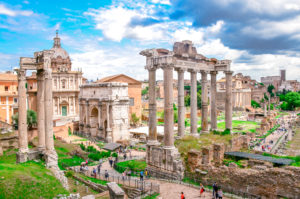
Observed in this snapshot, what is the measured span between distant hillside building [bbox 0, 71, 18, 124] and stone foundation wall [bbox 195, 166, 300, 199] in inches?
1270

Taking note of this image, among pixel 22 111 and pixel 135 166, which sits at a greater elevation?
pixel 22 111

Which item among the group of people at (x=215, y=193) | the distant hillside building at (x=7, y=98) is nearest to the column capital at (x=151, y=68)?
the group of people at (x=215, y=193)

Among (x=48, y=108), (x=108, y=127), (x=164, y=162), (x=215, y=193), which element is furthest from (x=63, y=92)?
(x=215, y=193)

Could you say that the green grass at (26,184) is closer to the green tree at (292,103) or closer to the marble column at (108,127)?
the marble column at (108,127)

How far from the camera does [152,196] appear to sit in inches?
516

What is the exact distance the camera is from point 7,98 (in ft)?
117

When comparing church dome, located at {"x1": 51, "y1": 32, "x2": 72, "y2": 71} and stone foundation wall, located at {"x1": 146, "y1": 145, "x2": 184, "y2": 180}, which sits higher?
church dome, located at {"x1": 51, "y1": 32, "x2": 72, "y2": 71}

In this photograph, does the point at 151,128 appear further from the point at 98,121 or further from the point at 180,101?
the point at 98,121

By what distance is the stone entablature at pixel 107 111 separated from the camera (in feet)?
116

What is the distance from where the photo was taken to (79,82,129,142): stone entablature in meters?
35.4

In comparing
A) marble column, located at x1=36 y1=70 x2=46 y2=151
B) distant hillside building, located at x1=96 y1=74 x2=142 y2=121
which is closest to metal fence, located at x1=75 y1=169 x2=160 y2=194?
marble column, located at x1=36 y1=70 x2=46 y2=151

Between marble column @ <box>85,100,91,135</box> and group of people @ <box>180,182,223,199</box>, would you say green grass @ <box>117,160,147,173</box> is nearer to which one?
group of people @ <box>180,182,223,199</box>

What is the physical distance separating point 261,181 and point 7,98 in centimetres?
3527

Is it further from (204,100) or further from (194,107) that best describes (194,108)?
(204,100)
